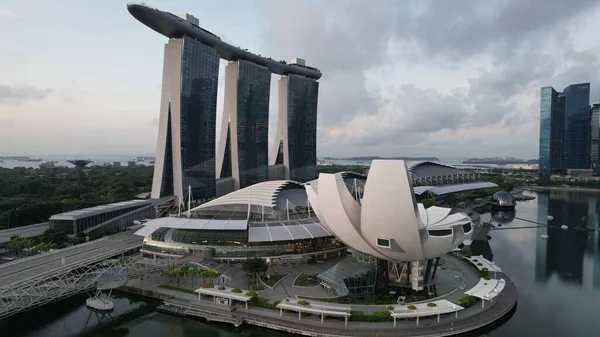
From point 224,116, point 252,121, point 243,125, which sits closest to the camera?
point 224,116

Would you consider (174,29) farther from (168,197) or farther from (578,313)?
(578,313)

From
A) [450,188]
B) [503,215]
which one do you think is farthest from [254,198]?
[450,188]

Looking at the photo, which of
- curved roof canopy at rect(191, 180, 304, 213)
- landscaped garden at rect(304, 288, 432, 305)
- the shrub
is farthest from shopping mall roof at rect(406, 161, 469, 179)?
the shrub

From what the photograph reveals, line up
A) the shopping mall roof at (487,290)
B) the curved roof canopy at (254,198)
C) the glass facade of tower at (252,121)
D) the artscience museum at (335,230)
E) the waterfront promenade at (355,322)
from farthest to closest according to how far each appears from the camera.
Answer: the glass facade of tower at (252,121) → the curved roof canopy at (254,198) → the shopping mall roof at (487,290) → the artscience museum at (335,230) → the waterfront promenade at (355,322)

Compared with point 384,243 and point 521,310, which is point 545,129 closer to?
point 521,310

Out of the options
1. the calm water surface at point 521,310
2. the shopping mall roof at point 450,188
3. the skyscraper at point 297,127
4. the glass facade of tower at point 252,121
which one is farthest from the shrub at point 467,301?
the skyscraper at point 297,127

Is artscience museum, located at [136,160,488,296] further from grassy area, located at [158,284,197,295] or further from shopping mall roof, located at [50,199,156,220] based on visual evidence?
shopping mall roof, located at [50,199,156,220]

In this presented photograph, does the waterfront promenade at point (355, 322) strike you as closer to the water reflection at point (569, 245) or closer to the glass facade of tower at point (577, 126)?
the water reflection at point (569, 245)
